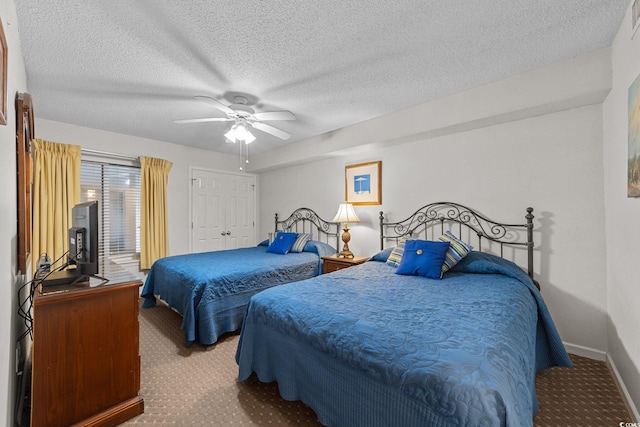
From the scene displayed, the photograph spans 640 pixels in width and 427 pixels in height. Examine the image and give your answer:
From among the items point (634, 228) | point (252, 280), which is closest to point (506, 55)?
point (634, 228)

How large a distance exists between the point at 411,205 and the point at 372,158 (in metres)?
0.89

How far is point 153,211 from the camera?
13.6 ft

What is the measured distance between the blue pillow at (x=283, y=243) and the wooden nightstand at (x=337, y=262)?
59 cm

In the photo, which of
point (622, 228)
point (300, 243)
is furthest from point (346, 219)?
point (622, 228)

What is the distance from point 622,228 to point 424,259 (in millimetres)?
1324

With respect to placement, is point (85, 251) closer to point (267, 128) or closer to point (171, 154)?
point (267, 128)

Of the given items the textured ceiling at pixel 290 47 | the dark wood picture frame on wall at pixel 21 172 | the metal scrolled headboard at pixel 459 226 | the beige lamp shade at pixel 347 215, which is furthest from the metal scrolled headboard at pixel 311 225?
the dark wood picture frame on wall at pixel 21 172

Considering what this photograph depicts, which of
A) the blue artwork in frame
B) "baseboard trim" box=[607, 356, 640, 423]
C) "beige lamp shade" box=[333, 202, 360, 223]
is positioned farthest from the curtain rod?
"baseboard trim" box=[607, 356, 640, 423]

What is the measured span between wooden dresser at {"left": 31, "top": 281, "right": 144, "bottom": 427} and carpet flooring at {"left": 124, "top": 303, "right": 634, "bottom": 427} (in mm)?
213

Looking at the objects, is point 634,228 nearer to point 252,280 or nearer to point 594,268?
point 594,268

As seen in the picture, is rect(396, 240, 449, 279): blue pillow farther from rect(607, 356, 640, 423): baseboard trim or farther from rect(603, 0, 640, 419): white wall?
rect(607, 356, 640, 423): baseboard trim

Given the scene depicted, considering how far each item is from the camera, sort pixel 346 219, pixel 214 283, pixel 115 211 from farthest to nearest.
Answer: pixel 115 211 → pixel 346 219 → pixel 214 283

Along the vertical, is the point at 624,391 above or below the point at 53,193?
below

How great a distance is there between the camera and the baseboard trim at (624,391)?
162 centimetres
